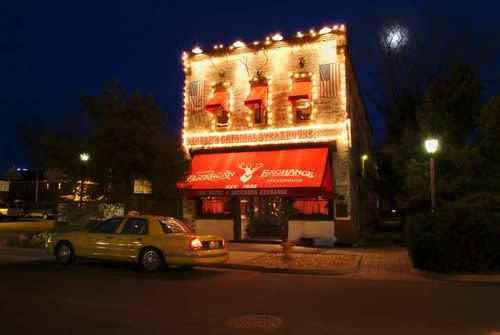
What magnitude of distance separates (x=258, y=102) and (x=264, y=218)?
210 inches

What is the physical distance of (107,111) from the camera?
59.5ft

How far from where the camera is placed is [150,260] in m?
12.6

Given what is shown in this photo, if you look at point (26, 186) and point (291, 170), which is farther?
point (26, 186)

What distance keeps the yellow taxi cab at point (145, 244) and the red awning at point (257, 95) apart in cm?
936

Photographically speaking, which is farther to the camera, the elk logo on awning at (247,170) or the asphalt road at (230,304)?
the elk logo on awning at (247,170)

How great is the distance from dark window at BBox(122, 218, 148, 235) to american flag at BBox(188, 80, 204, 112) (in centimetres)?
1116

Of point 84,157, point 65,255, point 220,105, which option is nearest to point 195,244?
point 65,255

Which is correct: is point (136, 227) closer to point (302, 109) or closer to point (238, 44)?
point (302, 109)

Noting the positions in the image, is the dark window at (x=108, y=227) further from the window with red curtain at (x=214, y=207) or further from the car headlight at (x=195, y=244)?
the window with red curtain at (x=214, y=207)

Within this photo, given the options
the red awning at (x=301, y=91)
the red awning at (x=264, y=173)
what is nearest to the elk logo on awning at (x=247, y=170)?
the red awning at (x=264, y=173)

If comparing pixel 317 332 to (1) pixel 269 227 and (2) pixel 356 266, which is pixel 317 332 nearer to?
(2) pixel 356 266

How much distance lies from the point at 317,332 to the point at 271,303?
2.10 metres

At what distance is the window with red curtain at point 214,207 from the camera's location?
73.5ft

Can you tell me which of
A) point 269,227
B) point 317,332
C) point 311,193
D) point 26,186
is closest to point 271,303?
point 317,332
